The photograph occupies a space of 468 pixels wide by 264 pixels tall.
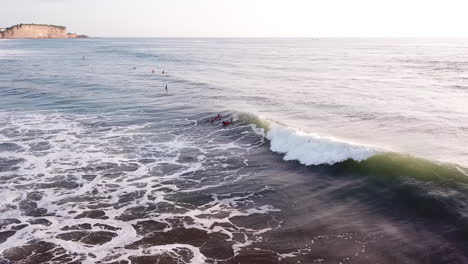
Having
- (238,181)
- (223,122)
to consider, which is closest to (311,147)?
(238,181)

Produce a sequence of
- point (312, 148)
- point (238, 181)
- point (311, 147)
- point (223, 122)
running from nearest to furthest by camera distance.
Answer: point (238, 181)
point (312, 148)
point (311, 147)
point (223, 122)

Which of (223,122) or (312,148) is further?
(223,122)

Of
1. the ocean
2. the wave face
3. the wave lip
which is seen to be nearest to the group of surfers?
the ocean

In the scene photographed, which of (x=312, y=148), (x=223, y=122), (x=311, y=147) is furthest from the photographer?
(x=223, y=122)

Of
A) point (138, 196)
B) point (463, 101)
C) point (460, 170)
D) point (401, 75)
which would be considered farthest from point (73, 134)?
point (401, 75)

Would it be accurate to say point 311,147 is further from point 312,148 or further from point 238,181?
point 238,181

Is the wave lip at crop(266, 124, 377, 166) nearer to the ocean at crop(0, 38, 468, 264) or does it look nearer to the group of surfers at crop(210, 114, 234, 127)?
the ocean at crop(0, 38, 468, 264)

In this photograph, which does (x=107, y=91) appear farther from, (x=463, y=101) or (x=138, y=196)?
(x=463, y=101)

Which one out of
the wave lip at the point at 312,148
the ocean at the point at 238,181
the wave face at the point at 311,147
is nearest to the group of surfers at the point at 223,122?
the ocean at the point at 238,181
